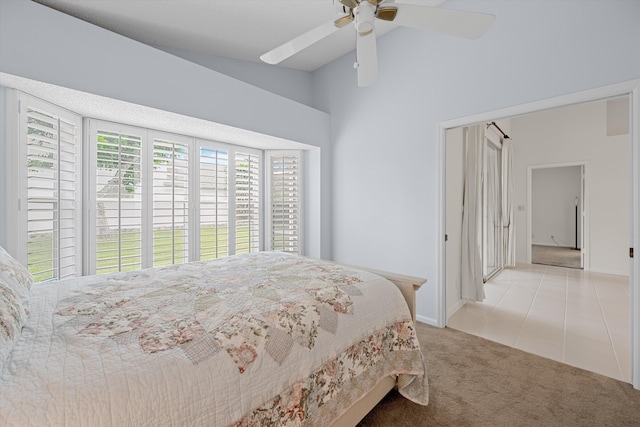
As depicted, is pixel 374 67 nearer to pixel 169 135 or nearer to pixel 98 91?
pixel 98 91

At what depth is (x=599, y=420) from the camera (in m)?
1.59

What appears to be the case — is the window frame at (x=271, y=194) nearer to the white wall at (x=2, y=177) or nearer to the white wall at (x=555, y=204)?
the white wall at (x=2, y=177)

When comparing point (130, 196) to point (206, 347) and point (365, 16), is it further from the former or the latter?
point (365, 16)

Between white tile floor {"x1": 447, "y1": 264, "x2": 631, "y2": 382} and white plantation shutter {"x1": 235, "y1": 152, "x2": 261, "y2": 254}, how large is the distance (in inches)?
99.2

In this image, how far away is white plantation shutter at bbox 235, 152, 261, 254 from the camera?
359cm

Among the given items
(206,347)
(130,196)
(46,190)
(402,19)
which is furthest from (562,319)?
(46,190)

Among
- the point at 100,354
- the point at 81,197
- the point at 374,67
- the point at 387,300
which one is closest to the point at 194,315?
the point at 100,354

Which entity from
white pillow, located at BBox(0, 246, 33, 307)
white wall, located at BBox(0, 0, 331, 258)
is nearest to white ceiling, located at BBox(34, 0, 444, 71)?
white wall, located at BBox(0, 0, 331, 258)

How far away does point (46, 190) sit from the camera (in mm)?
2094

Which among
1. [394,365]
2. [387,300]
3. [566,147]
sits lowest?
[394,365]

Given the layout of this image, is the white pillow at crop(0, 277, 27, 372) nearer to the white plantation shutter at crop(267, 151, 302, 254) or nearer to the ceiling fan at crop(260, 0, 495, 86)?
the ceiling fan at crop(260, 0, 495, 86)

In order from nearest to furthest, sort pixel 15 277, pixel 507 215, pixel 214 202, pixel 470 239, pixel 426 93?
1. pixel 15 277
2. pixel 426 93
3. pixel 214 202
4. pixel 470 239
5. pixel 507 215

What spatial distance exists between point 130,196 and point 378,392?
2642 mm

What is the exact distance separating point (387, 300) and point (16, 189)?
8.19 feet
